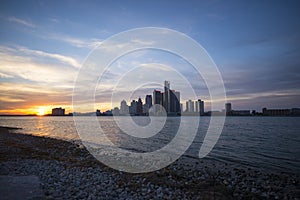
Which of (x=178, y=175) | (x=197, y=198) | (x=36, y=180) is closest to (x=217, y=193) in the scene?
(x=197, y=198)

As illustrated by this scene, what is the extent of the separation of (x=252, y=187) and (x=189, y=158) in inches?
406

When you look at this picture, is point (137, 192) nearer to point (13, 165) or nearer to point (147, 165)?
point (147, 165)

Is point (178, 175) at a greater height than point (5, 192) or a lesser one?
lesser

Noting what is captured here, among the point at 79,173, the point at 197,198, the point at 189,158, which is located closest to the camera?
the point at 197,198

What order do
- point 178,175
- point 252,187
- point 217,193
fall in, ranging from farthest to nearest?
point 178,175, point 252,187, point 217,193

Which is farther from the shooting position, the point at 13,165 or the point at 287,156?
the point at 287,156

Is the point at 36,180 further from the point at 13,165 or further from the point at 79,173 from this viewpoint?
the point at 13,165

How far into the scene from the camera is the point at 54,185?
35.6 ft

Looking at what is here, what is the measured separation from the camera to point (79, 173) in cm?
1393

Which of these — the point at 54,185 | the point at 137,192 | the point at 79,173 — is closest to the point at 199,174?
the point at 137,192

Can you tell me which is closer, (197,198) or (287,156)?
(197,198)

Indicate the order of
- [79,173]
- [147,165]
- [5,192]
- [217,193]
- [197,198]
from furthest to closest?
1. [147,165]
2. [79,173]
3. [217,193]
4. [197,198]
5. [5,192]

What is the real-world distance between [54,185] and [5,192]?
2297 millimetres

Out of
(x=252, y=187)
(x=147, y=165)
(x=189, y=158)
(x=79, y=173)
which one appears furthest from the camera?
(x=189, y=158)
